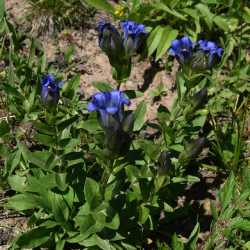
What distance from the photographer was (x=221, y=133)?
3588 mm

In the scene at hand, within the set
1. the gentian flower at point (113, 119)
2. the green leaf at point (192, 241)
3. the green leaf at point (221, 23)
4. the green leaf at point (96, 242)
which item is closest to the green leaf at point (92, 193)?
the green leaf at point (96, 242)

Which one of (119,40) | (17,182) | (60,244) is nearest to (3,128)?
(17,182)

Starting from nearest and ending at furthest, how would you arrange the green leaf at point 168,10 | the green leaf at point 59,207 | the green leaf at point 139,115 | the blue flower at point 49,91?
the blue flower at point 49,91, the green leaf at point 59,207, the green leaf at point 139,115, the green leaf at point 168,10

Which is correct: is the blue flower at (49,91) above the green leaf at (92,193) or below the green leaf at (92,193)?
above

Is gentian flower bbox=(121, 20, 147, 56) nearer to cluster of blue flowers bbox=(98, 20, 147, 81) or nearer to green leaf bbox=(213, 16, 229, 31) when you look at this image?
cluster of blue flowers bbox=(98, 20, 147, 81)

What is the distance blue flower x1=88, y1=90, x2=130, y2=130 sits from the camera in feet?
7.19

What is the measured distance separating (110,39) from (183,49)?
0.40 meters

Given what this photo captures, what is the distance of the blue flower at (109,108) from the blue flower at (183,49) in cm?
68

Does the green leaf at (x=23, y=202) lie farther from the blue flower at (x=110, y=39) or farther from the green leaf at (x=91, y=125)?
the blue flower at (x=110, y=39)

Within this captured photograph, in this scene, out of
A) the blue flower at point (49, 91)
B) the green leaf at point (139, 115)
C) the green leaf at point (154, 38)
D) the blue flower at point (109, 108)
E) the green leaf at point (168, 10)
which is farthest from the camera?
the green leaf at point (154, 38)

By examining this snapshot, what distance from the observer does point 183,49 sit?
2.81 m

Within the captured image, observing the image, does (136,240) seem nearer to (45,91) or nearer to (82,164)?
(82,164)

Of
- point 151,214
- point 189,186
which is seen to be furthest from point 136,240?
point 189,186

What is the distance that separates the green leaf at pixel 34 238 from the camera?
9.03 ft
